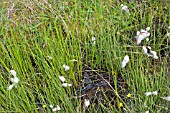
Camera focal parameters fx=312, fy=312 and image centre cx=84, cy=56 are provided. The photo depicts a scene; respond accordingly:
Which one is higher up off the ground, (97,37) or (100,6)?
(100,6)

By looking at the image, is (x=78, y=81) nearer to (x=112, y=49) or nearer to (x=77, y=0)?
(x=112, y=49)

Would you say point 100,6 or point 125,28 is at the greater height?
point 100,6

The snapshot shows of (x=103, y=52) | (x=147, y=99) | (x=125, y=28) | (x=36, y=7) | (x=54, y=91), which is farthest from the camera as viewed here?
(x=36, y=7)

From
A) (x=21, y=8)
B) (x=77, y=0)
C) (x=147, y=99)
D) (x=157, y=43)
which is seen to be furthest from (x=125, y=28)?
(x=21, y=8)

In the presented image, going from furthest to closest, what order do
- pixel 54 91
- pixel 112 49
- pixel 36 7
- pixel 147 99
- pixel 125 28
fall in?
pixel 36 7, pixel 125 28, pixel 112 49, pixel 54 91, pixel 147 99

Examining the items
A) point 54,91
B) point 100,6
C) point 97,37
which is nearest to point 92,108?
point 54,91

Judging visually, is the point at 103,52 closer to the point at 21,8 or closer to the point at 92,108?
the point at 92,108

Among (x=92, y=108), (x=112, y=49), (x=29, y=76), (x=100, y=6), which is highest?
(x=100, y=6)

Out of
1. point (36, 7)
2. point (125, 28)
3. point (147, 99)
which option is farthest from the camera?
point (36, 7)

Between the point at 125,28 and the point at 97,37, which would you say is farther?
→ the point at 125,28
